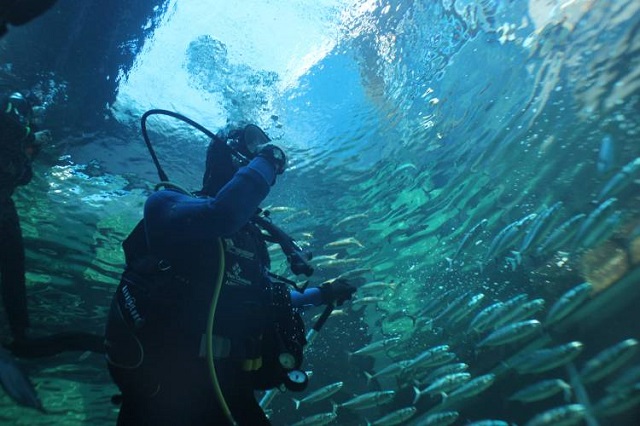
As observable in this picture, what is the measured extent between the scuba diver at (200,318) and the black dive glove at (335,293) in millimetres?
617

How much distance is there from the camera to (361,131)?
10016 mm

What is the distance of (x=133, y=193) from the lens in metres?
10.1

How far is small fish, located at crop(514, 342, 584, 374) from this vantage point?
688 cm

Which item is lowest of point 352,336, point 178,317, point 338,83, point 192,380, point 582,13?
point 352,336

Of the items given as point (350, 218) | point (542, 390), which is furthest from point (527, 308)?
point (350, 218)

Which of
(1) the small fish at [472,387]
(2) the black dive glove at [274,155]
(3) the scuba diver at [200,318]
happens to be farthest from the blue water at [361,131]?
(3) the scuba diver at [200,318]

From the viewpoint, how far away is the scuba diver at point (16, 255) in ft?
14.5

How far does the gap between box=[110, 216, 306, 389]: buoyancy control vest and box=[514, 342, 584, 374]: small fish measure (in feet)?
19.4

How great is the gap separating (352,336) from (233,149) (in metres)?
12.1

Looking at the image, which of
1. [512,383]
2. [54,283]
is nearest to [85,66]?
[54,283]

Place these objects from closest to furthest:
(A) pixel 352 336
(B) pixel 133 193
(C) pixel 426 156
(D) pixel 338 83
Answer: (D) pixel 338 83 < (B) pixel 133 193 < (C) pixel 426 156 < (A) pixel 352 336

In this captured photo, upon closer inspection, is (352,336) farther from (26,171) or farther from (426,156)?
(26,171)

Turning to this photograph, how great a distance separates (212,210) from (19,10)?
1.69 metres

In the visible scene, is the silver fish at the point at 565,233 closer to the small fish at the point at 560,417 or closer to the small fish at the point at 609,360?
the small fish at the point at 609,360
